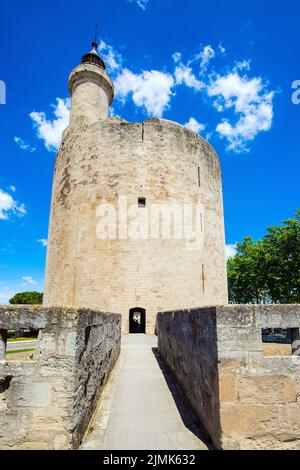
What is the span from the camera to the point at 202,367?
3.03 meters

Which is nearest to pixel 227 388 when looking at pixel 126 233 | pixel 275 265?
pixel 126 233

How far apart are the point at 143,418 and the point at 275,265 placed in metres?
20.1

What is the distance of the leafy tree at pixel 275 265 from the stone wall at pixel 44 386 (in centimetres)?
1986

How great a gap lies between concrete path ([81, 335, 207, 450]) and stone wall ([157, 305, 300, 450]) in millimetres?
419

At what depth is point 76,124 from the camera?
17.3 metres

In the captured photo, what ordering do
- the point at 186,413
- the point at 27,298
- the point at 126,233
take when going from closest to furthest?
1. the point at 186,413
2. the point at 126,233
3. the point at 27,298

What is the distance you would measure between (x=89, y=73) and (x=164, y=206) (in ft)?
41.0

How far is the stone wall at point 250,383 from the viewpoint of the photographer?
2426 mm

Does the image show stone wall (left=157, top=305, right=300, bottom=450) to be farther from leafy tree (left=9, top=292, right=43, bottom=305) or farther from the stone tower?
leafy tree (left=9, top=292, right=43, bottom=305)

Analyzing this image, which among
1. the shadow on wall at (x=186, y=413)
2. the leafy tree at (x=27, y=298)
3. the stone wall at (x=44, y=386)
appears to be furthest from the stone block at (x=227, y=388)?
the leafy tree at (x=27, y=298)

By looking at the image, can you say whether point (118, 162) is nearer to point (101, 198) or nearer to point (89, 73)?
point (101, 198)

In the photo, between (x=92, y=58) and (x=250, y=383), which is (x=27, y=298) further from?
(x=250, y=383)

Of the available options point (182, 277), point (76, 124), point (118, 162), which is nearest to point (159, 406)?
point (182, 277)
